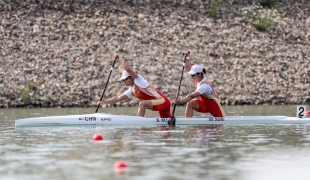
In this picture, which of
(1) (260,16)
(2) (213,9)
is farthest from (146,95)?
(1) (260,16)

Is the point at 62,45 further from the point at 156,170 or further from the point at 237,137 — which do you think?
the point at 156,170

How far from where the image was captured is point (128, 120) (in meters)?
25.4

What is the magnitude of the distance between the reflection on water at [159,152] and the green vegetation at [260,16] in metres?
19.6

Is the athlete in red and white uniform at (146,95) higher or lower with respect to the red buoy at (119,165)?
higher

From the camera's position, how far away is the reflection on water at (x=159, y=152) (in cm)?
1568

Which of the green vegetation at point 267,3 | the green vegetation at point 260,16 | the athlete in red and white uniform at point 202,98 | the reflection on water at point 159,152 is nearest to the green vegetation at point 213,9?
the green vegetation at point 260,16

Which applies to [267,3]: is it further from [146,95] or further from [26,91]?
[146,95]

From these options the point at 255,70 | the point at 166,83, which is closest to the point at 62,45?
the point at 166,83

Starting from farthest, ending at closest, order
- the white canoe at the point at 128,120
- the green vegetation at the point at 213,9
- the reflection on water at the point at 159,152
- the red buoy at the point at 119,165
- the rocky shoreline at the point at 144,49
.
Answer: the green vegetation at the point at 213,9
the rocky shoreline at the point at 144,49
the white canoe at the point at 128,120
the red buoy at the point at 119,165
the reflection on water at the point at 159,152

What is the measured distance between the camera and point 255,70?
4019 centimetres

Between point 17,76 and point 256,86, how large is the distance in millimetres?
9761

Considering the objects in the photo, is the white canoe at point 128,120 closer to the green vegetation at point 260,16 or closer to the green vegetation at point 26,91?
the green vegetation at point 26,91

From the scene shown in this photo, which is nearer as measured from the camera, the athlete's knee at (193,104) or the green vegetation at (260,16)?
the athlete's knee at (193,104)

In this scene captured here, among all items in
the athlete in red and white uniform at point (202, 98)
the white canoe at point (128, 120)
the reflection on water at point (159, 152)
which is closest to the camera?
the reflection on water at point (159, 152)
